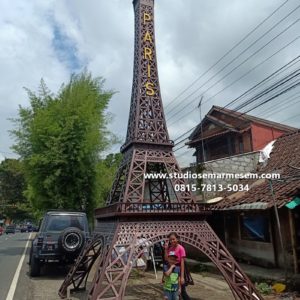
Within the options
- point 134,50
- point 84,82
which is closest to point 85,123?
point 84,82

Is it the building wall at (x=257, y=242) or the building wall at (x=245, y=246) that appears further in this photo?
the building wall at (x=245, y=246)

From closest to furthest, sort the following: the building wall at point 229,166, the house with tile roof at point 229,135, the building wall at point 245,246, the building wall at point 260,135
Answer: the building wall at point 245,246
the building wall at point 229,166
the building wall at point 260,135
the house with tile roof at point 229,135

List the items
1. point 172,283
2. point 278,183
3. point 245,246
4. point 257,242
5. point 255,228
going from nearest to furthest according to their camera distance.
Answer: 1. point 172,283
2. point 278,183
3. point 257,242
4. point 255,228
5. point 245,246

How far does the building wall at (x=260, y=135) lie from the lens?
2404 centimetres

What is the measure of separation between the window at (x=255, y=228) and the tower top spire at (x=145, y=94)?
4344 mm

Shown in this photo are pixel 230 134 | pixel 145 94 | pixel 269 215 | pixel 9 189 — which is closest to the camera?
pixel 269 215

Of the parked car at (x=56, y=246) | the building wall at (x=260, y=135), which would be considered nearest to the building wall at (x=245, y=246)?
the parked car at (x=56, y=246)

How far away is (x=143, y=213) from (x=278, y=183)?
5.42 m

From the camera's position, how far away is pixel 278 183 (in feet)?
40.5

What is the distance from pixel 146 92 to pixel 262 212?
19.8ft

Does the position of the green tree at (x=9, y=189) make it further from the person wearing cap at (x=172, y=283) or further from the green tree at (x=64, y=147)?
the person wearing cap at (x=172, y=283)

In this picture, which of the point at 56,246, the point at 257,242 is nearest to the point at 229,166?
the point at 257,242

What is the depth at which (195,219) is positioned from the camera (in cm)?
1005

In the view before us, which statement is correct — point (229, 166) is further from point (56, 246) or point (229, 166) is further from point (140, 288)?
point (56, 246)
